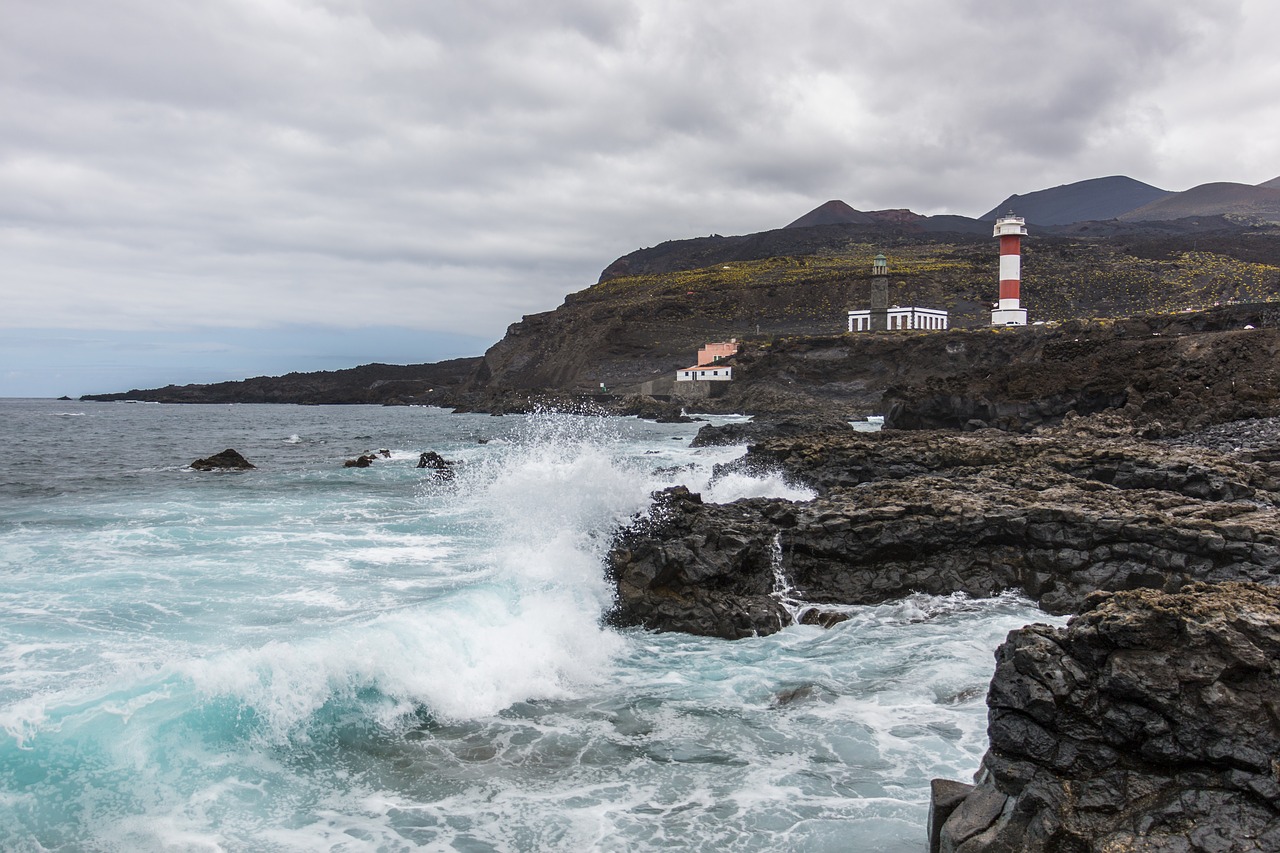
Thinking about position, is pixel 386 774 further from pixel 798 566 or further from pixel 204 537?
pixel 204 537

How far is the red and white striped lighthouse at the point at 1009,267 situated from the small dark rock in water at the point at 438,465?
3854cm

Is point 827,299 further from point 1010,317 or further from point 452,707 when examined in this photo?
point 452,707

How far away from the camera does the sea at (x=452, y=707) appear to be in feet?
19.3

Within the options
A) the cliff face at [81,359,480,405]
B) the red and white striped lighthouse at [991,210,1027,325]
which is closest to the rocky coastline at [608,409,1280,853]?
the red and white striped lighthouse at [991,210,1027,325]

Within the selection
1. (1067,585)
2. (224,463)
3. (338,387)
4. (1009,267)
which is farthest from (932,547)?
(338,387)

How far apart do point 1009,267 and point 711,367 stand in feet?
78.3

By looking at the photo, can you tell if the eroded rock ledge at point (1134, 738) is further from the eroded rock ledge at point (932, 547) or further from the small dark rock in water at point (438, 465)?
the small dark rock in water at point (438, 465)

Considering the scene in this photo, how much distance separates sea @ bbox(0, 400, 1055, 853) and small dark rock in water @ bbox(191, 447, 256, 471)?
15.0 metres

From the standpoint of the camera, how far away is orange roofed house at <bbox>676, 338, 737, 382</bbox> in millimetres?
67688

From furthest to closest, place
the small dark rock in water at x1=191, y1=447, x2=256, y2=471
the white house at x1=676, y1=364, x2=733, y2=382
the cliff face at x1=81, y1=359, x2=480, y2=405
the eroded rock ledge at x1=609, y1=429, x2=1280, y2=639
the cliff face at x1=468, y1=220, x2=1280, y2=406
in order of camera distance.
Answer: the cliff face at x1=81, y1=359, x2=480, y2=405 → the cliff face at x1=468, y1=220, x2=1280, y2=406 → the white house at x1=676, y1=364, x2=733, y2=382 → the small dark rock in water at x1=191, y1=447, x2=256, y2=471 → the eroded rock ledge at x1=609, y1=429, x2=1280, y2=639

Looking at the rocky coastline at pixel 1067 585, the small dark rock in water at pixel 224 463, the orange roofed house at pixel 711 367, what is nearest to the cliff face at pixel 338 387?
the orange roofed house at pixel 711 367

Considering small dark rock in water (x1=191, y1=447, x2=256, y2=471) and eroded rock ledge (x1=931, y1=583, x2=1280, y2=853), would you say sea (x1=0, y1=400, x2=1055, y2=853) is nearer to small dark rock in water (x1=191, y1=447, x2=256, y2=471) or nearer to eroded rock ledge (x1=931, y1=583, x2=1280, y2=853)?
eroded rock ledge (x1=931, y1=583, x2=1280, y2=853)

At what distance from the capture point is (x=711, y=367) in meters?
68.4

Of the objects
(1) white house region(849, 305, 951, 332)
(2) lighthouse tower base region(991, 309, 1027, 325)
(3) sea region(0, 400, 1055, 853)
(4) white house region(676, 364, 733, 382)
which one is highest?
(1) white house region(849, 305, 951, 332)
